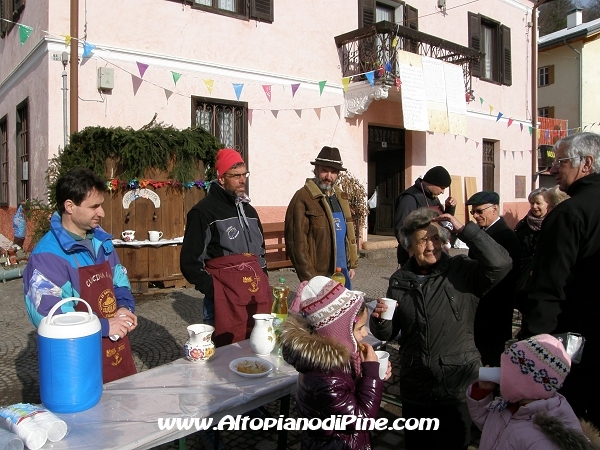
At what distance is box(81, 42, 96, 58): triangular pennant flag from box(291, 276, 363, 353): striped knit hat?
743cm

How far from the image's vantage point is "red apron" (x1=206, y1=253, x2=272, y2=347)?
124 inches

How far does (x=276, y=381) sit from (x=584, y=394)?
1489mm

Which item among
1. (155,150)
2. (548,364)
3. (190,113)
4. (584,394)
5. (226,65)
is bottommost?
(584,394)

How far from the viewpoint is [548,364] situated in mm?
1672

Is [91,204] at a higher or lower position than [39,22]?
lower

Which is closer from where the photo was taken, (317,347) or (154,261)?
(317,347)

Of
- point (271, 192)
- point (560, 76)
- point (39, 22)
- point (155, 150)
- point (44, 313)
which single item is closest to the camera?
point (44, 313)

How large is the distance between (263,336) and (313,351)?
927 millimetres

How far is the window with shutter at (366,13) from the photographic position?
11266 mm

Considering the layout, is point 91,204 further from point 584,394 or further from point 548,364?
point 584,394

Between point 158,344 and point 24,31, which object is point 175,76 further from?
point 158,344

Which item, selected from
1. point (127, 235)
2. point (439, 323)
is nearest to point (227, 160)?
point (439, 323)

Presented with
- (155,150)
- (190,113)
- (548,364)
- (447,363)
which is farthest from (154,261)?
(548,364)

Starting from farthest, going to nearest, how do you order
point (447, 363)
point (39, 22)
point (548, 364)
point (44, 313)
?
point (39, 22), point (447, 363), point (44, 313), point (548, 364)
